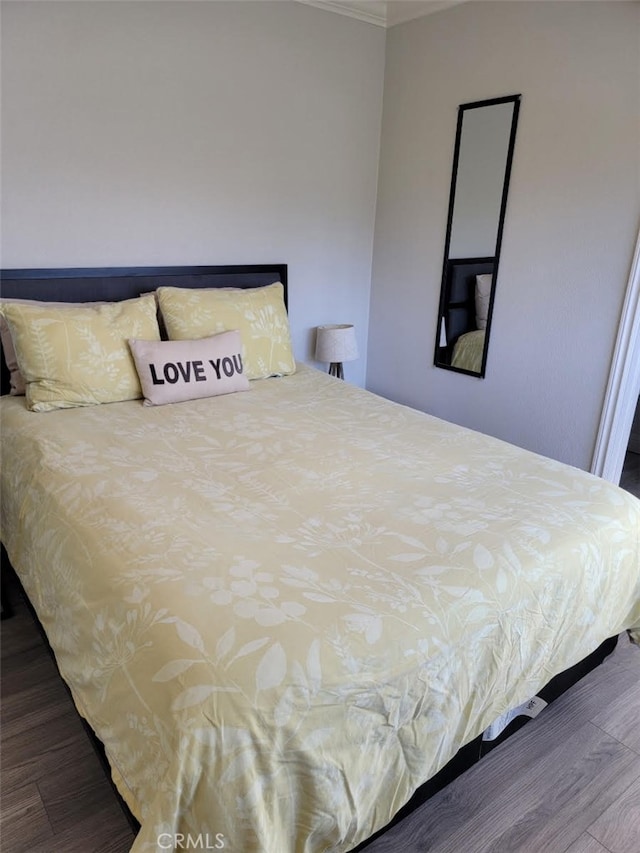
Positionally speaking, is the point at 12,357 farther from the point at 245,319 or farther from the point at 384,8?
the point at 384,8

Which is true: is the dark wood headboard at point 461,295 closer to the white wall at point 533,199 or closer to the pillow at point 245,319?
the white wall at point 533,199

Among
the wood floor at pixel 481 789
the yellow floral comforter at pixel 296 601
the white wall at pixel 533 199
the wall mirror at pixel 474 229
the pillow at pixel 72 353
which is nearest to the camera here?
the yellow floral comforter at pixel 296 601

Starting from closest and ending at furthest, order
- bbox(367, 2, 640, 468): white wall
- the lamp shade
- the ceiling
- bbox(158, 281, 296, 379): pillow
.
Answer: bbox(367, 2, 640, 468): white wall, bbox(158, 281, 296, 379): pillow, the ceiling, the lamp shade

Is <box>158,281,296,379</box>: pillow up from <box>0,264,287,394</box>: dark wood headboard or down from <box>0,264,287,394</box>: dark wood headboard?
down

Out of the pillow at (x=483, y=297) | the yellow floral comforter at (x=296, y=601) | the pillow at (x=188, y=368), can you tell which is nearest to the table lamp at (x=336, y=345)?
the pillow at (x=483, y=297)

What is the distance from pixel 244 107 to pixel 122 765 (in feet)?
9.48

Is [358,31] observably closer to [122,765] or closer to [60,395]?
[60,395]

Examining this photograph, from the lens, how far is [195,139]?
2.82 meters

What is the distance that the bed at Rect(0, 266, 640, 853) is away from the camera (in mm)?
1005

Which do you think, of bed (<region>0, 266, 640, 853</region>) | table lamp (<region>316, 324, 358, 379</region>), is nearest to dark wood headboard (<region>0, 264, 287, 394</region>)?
table lamp (<region>316, 324, 358, 379</region>)

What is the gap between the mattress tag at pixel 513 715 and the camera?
4.85ft

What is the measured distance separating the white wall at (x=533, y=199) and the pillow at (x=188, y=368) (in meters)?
1.39

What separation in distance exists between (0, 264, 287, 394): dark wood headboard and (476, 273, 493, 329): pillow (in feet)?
3.66

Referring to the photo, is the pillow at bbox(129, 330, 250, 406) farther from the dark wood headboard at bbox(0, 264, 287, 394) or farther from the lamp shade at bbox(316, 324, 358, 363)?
the lamp shade at bbox(316, 324, 358, 363)
